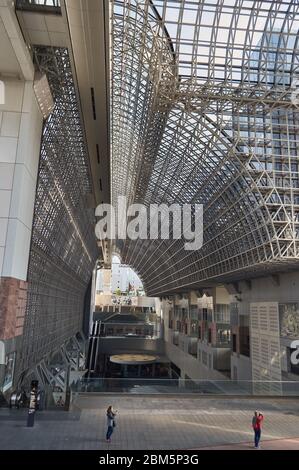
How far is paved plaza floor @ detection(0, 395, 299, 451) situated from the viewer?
45.7 ft

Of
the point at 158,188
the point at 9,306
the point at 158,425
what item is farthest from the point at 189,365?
the point at 9,306

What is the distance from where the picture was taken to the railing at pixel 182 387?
20750 mm

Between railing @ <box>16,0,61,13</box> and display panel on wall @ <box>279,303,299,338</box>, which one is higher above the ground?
railing @ <box>16,0,61,13</box>

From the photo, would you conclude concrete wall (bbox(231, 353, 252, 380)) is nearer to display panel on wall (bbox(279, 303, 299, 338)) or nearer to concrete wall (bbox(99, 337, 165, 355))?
display panel on wall (bbox(279, 303, 299, 338))

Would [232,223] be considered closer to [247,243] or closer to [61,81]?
[247,243]

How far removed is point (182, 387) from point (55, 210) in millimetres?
16727

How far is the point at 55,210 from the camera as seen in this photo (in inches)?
1243

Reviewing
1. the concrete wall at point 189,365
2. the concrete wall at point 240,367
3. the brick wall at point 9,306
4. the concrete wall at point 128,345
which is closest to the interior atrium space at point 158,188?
the brick wall at point 9,306

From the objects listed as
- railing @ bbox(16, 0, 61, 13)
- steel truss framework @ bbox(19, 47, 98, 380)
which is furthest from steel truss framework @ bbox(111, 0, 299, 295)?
railing @ bbox(16, 0, 61, 13)

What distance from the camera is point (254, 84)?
85.0 ft

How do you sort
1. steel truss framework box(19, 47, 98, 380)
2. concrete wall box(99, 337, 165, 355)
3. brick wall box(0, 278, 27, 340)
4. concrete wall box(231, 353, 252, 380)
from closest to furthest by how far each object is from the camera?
brick wall box(0, 278, 27, 340) → steel truss framework box(19, 47, 98, 380) → concrete wall box(231, 353, 252, 380) → concrete wall box(99, 337, 165, 355)

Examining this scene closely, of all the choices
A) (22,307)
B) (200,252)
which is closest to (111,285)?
(200,252)

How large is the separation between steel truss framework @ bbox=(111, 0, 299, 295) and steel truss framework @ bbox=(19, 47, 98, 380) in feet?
14.7

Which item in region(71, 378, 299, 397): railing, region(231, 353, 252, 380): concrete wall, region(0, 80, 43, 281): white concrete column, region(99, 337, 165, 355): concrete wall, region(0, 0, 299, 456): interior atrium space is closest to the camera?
region(0, 80, 43, 281): white concrete column
